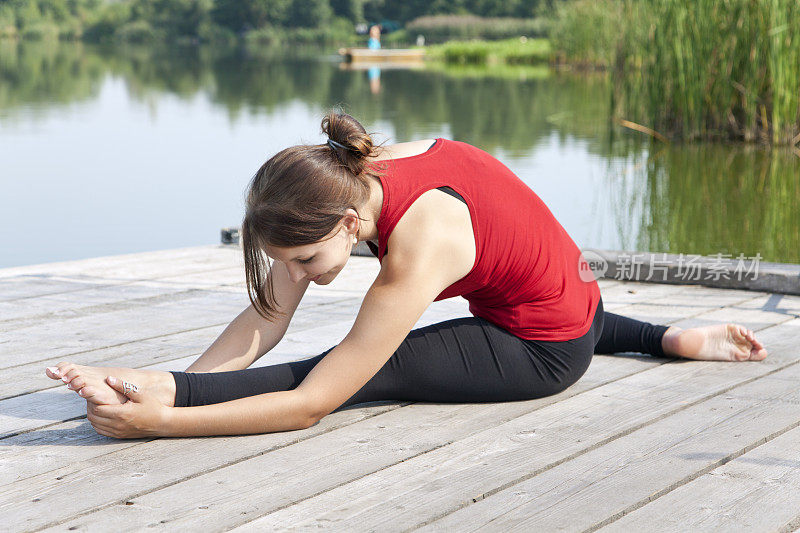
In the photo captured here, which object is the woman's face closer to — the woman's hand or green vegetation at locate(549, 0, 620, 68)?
the woman's hand

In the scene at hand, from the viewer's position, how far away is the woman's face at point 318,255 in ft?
5.63

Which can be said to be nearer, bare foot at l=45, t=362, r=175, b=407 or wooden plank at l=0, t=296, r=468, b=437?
bare foot at l=45, t=362, r=175, b=407

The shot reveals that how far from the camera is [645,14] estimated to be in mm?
7789

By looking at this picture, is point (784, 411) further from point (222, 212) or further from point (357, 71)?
point (357, 71)

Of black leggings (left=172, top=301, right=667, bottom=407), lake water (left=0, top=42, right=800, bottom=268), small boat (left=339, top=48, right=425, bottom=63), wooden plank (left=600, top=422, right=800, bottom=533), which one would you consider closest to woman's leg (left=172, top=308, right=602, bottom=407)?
black leggings (left=172, top=301, right=667, bottom=407)

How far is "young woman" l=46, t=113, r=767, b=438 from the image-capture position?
172cm

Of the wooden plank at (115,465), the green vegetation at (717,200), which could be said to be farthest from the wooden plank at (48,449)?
the green vegetation at (717,200)

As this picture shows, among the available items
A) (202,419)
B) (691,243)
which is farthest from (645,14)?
(202,419)

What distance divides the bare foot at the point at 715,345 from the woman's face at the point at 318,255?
96 centimetres

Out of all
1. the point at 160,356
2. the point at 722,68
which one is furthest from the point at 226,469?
the point at 722,68

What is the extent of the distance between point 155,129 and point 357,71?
37.6 ft

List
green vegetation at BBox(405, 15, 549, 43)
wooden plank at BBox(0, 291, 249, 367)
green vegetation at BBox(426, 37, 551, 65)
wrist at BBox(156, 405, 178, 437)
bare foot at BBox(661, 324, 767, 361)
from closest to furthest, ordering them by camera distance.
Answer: wrist at BBox(156, 405, 178, 437) < bare foot at BBox(661, 324, 767, 361) < wooden plank at BBox(0, 291, 249, 367) < green vegetation at BBox(426, 37, 551, 65) < green vegetation at BBox(405, 15, 549, 43)

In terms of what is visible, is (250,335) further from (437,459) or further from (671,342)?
(671,342)

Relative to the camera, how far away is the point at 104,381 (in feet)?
5.75
